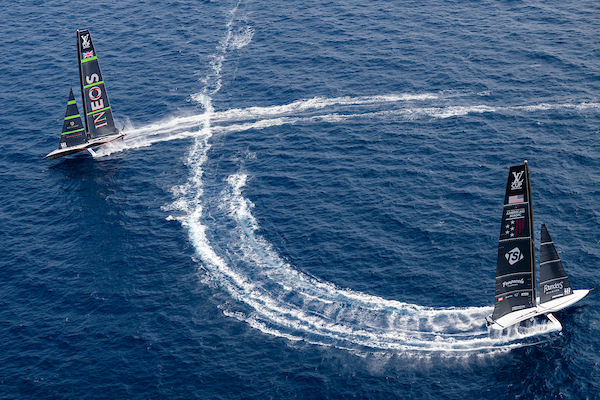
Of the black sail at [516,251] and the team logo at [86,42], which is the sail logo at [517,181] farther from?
the team logo at [86,42]

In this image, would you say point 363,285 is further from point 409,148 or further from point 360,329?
point 409,148

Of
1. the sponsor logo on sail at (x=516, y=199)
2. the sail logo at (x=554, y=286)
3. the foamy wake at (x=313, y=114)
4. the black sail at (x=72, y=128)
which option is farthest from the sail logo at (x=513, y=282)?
the black sail at (x=72, y=128)

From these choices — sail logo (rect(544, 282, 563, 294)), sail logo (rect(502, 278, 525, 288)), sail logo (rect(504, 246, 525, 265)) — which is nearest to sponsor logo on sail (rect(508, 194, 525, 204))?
sail logo (rect(504, 246, 525, 265))

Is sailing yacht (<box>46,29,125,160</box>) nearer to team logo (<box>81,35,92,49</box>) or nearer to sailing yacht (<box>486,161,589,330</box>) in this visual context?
team logo (<box>81,35,92,49</box>)

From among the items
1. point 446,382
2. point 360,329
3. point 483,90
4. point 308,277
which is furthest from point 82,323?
point 483,90

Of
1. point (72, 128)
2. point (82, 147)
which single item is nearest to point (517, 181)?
point (82, 147)

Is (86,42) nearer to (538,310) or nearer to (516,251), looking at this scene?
(516,251)
